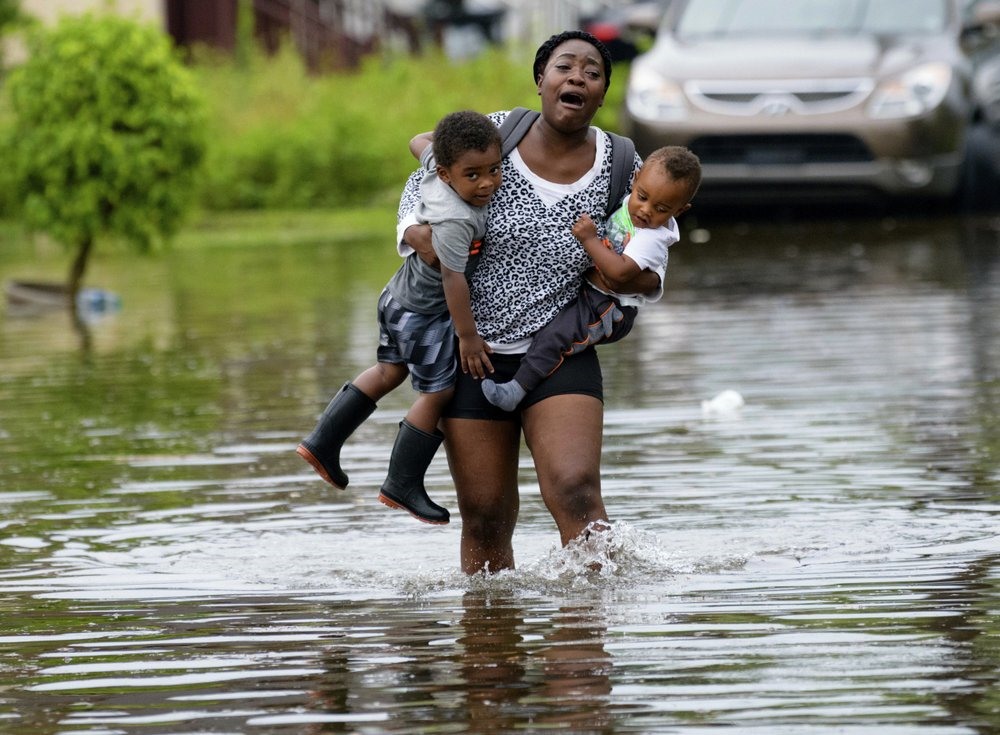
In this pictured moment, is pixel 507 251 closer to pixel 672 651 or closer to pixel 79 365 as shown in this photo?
pixel 672 651

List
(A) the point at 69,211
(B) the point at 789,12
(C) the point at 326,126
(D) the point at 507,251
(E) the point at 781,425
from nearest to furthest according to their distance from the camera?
(D) the point at 507,251 → (E) the point at 781,425 → (A) the point at 69,211 → (B) the point at 789,12 → (C) the point at 326,126

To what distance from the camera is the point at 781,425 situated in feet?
27.9

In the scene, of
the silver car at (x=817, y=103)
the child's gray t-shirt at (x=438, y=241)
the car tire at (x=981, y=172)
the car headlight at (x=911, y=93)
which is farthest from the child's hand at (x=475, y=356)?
the car tire at (x=981, y=172)

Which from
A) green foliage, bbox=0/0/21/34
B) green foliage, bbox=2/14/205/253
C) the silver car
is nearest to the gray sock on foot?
the silver car

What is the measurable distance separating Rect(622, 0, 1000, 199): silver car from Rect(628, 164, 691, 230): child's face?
9132mm

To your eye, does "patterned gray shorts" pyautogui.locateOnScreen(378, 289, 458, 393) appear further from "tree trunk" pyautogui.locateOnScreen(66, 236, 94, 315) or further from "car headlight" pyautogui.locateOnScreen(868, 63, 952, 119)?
"car headlight" pyautogui.locateOnScreen(868, 63, 952, 119)

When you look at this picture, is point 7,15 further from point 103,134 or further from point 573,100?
point 573,100

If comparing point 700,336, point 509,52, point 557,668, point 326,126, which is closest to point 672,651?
point 557,668

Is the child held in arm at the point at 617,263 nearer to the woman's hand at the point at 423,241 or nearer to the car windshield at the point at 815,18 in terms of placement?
the woman's hand at the point at 423,241

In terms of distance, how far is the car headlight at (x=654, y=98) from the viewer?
1484 cm

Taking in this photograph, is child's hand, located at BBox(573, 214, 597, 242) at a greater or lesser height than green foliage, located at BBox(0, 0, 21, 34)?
lesser

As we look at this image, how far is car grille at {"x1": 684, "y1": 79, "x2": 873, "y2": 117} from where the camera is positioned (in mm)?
14656

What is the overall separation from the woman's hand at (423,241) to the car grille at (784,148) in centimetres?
948

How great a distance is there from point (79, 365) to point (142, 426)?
91.7 inches
